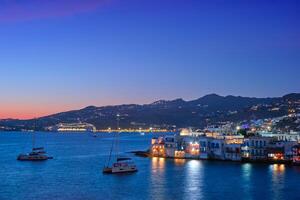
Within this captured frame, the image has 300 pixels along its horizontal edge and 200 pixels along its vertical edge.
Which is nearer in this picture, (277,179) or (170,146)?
(277,179)

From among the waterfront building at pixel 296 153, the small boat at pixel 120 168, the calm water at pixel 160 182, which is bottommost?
the calm water at pixel 160 182

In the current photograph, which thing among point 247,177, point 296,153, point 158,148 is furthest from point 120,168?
point 158,148

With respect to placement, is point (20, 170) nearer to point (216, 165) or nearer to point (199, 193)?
point (216, 165)

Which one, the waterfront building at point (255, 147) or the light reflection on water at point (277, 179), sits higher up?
the waterfront building at point (255, 147)

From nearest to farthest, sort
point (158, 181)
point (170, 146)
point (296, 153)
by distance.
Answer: point (158, 181)
point (296, 153)
point (170, 146)

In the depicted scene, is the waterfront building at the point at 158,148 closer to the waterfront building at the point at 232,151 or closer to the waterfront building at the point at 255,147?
the waterfront building at the point at 232,151

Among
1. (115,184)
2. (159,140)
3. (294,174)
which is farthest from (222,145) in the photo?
(115,184)

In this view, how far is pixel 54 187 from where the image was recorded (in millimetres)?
29438

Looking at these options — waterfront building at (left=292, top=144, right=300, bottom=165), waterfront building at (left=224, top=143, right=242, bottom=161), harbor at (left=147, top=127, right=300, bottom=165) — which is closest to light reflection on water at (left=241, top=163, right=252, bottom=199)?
harbor at (left=147, top=127, right=300, bottom=165)

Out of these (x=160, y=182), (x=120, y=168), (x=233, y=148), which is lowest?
(x=160, y=182)

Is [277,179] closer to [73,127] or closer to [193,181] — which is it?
[193,181]

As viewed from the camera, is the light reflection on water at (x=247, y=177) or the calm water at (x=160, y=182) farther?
the light reflection on water at (x=247, y=177)

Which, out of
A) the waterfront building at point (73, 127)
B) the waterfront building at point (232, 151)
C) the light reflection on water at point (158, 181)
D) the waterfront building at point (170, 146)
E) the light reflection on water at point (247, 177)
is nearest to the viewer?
the light reflection on water at point (158, 181)

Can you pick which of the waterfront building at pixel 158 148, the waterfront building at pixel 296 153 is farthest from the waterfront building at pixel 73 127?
the waterfront building at pixel 296 153
